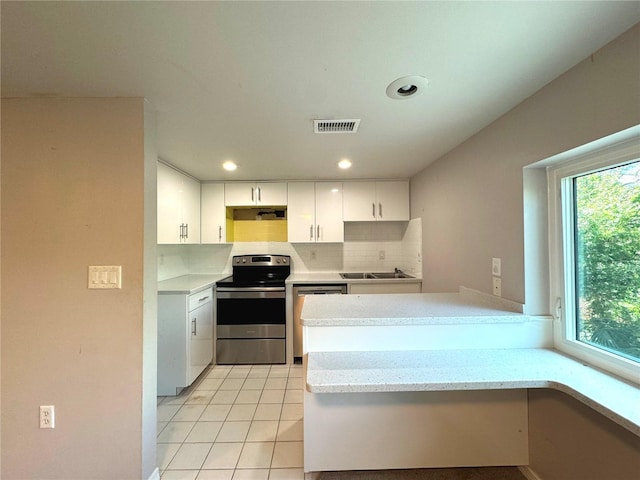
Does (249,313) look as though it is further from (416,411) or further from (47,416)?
(416,411)

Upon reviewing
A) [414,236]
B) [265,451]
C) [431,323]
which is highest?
[414,236]

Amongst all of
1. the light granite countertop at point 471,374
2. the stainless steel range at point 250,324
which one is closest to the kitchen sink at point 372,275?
the stainless steel range at point 250,324

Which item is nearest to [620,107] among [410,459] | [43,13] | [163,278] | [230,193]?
[410,459]

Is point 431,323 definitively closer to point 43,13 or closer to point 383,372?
point 383,372

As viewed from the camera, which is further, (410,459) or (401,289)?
(401,289)

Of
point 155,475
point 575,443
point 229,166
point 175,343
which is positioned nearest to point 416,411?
point 575,443

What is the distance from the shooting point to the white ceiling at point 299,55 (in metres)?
0.89

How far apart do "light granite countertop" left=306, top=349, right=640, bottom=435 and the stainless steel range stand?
1594 millimetres

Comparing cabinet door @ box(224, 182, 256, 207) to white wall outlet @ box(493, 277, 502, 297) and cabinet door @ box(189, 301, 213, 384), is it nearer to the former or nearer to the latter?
cabinet door @ box(189, 301, 213, 384)

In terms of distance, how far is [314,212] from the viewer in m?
3.29

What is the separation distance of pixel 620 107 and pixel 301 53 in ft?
4.05

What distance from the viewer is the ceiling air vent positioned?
165 cm

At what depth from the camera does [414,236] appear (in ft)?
10.4

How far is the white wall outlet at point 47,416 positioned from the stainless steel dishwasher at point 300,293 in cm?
194
